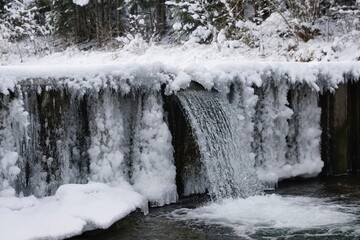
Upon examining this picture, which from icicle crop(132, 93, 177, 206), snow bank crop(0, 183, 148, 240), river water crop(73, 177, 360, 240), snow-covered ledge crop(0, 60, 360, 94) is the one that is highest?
snow-covered ledge crop(0, 60, 360, 94)

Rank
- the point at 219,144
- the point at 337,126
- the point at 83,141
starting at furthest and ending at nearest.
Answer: the point at 337,126 < the point at 219,144 < the point at 83,141

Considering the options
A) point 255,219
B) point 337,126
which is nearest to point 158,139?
point 255,219

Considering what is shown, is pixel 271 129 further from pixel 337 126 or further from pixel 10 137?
pixel 10 137

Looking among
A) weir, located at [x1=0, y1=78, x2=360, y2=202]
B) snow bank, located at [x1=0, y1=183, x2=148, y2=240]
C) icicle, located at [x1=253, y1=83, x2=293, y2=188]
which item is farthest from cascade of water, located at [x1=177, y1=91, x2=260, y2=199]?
snow bank, located at [x1=0, y1=183, x2=148, y2=240]

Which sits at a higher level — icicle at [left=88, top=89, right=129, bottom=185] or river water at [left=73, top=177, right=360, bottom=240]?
icicle at [left=88, top=89, right=129, bottom=185]

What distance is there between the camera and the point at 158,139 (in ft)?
22.2

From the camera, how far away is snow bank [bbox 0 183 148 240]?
193 inches

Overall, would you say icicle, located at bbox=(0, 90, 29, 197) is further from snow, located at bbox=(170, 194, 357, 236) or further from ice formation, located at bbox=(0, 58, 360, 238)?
snow, located at bbox=(170, 194, 357, 236)

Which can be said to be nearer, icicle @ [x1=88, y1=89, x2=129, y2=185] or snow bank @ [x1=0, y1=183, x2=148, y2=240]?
snow bank @ [x1=0, y1=183, x2=148, y2=240]

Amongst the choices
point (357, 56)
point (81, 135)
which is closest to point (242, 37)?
point (357, 56)

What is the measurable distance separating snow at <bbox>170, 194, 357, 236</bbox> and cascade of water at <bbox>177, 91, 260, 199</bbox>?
0.26 meters

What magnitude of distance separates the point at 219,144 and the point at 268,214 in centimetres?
125

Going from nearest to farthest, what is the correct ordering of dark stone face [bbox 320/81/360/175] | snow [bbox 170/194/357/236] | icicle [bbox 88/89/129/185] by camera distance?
snow [bbox 170/194/357/236] < icicle [bbox 88/89/129/185] < dark stone face [bbox 320/81/360/175]

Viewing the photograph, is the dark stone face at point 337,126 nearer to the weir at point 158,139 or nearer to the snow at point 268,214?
the weir at point 158,139
